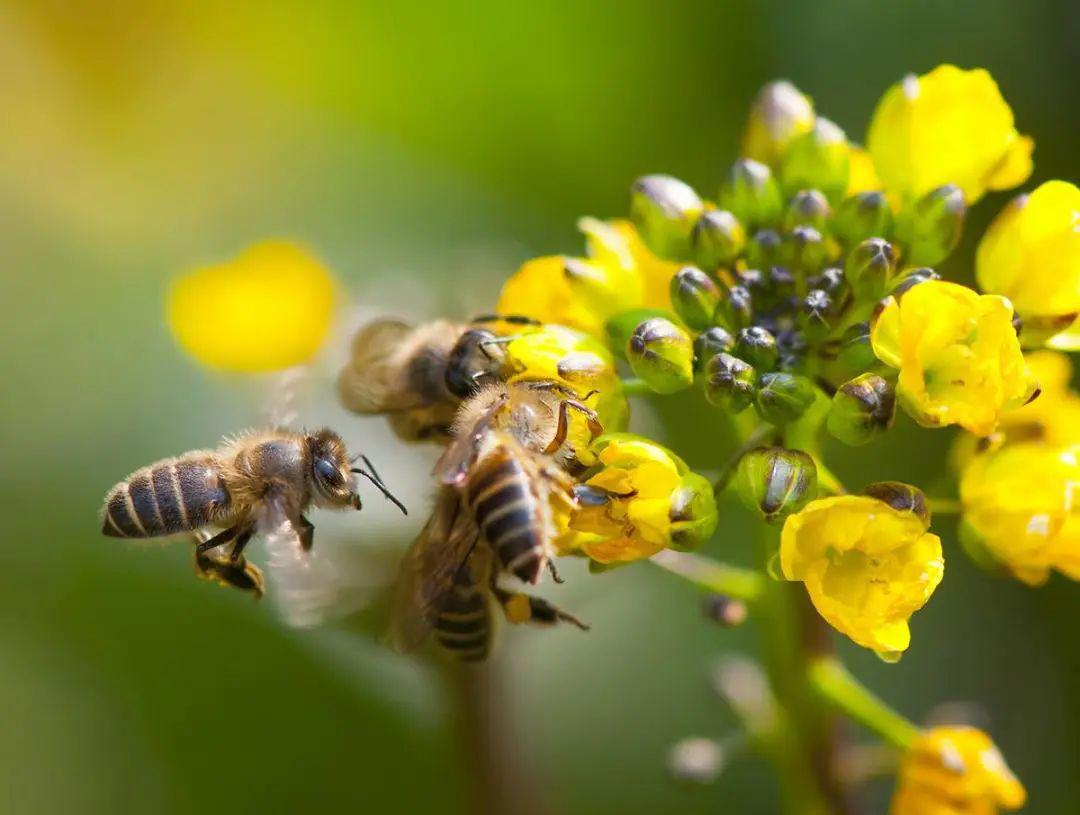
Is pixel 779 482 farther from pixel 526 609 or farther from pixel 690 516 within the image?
pixel 526 609

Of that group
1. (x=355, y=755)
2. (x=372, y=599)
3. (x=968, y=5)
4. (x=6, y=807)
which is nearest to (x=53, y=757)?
(x=6, y=807)

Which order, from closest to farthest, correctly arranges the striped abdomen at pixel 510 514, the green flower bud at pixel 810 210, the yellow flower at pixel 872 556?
the striped abdomen at pixel 510 514
the yellow flower at pixel 872 556
the green flower bud at pixel 810 210

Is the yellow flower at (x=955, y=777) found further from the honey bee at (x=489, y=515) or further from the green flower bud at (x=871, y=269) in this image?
the green flower bud at (x=871, y=269)

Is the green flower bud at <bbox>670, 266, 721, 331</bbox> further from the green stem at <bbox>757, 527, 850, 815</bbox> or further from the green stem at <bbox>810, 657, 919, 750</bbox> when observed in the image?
the green stem at <bbox>810, 657, 919, 750</bbox>

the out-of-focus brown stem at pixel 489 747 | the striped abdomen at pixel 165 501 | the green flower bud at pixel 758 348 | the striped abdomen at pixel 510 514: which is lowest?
the out-of-focus brown stem at pixel 489 747

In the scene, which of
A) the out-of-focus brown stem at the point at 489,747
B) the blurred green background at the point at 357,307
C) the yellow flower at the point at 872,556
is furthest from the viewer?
the blurred green background at the point at 357,307

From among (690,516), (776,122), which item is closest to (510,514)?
(690,516)

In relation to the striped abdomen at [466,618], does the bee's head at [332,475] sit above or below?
above

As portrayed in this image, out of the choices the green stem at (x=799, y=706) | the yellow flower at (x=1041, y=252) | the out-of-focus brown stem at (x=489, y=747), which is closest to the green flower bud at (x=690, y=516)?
the green stem at (x=799, y=706)
